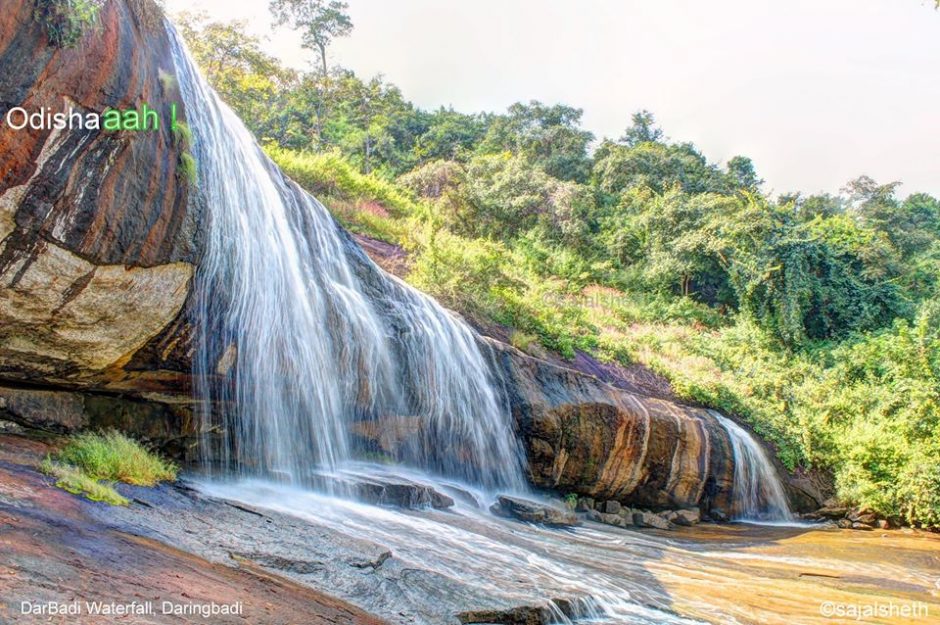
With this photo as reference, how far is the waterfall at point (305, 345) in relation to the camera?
8.13 metres

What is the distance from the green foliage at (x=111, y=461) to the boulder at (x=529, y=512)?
5.55 m

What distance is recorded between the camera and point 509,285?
1859 centimetres

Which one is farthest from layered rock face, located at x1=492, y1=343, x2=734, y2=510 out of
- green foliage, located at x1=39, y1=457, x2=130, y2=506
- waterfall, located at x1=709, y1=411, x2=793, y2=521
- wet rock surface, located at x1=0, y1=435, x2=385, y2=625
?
wet rock surface, located at x1=0, y1=435, x2=385, y2=625

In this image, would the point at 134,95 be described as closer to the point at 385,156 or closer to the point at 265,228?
the point at 265,228

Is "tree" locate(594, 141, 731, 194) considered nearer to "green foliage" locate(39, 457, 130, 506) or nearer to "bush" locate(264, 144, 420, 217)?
"bush" locate(264, 144, 420, 217)

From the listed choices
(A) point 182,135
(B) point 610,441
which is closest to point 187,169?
(A) point 182,135

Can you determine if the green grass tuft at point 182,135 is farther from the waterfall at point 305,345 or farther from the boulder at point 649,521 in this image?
the boulder at point 649,521

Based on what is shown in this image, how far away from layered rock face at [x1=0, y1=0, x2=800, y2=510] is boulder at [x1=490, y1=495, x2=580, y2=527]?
496 cm

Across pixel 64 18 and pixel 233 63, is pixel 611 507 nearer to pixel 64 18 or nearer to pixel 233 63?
pixel 64 18

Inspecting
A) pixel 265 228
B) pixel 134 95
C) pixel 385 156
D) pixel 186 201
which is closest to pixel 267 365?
pixel 265 228

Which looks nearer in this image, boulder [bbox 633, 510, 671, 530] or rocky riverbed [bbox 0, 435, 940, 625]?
rocky riverbed [bbox 0, 435, 940, 625]

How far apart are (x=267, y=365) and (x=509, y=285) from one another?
10766mm

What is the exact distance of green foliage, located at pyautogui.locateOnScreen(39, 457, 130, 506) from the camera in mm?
4859

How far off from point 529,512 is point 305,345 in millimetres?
4407
